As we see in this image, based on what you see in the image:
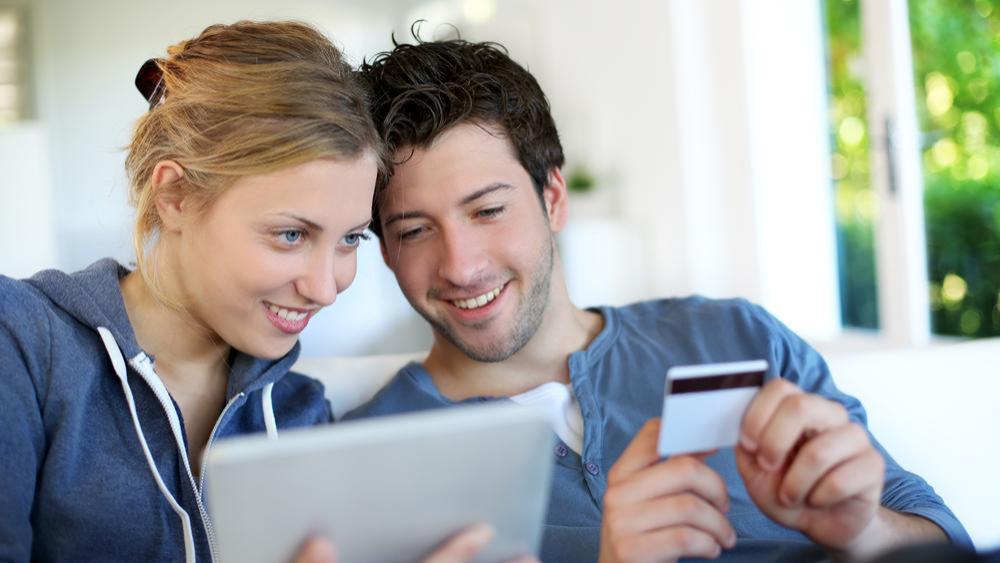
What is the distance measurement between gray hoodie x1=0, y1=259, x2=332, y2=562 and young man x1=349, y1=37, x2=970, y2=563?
365mm

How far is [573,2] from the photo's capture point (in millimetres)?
5234

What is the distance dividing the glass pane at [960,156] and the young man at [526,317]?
2.22 meters

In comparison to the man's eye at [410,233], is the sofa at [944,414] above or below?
below

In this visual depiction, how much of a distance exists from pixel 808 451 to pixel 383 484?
439 mm

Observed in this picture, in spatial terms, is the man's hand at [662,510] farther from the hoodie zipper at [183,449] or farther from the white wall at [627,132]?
the white wall at [627,132]

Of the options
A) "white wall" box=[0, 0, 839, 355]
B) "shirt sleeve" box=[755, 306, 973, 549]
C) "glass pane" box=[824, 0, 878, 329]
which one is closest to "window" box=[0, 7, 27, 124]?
"white wall" box=[0, 0, 839, 355]

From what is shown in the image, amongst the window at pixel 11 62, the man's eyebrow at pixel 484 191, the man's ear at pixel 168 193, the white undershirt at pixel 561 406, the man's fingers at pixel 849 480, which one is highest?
the window at pixel 11 62

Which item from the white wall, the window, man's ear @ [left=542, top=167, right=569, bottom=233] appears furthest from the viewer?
the window

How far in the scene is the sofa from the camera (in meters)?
1.65

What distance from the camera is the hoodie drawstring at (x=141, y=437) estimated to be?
1.34 meters

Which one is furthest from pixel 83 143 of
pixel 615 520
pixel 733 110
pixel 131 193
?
pixel 615 520

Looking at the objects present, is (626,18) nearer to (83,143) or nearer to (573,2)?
(573,2)

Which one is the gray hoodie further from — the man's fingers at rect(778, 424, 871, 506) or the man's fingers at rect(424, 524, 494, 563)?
the man's fingers at rect(778, 424, 871, 506)

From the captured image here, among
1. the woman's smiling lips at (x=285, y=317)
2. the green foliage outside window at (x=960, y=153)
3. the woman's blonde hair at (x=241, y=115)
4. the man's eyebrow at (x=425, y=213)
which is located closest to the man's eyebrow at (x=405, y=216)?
the man's eyebrow at (x=425, y=213)
